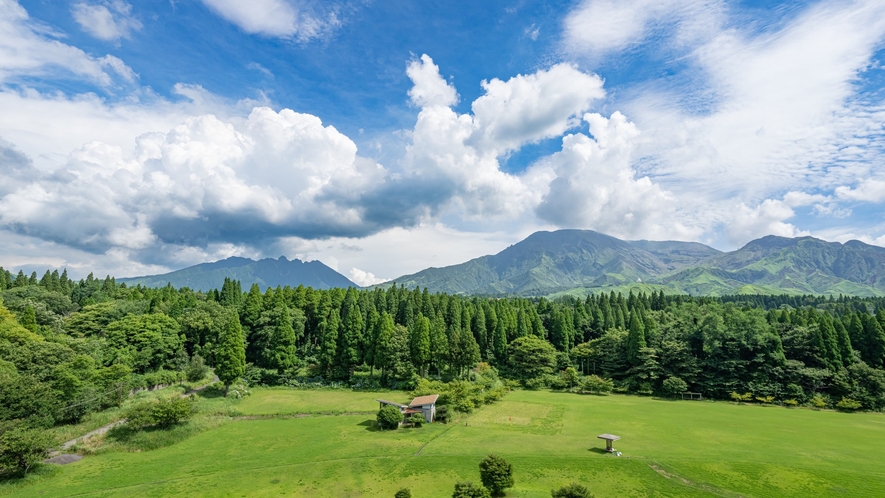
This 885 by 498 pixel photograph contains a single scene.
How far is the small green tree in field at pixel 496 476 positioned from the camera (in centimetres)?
2178

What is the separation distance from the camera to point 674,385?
53250 mm

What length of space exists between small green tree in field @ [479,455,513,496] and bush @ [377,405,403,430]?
15.2 metres

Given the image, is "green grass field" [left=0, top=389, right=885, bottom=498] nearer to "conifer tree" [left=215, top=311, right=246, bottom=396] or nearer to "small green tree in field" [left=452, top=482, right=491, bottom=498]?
"small green tree in field" [left=452, top=482, right=491, bottom=498]

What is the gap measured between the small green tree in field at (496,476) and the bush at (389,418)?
1521 centimetres

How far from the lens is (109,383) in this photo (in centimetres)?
4016

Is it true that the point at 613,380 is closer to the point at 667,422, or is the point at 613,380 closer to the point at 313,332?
the point at 667,422

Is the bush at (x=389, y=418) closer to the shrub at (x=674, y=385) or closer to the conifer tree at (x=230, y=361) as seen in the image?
the conifer tree at (x=230, y=361)

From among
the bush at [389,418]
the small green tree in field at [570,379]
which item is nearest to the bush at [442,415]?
the bush at [389,418]

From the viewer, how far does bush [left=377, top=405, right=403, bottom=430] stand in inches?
1407

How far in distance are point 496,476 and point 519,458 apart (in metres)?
6.83

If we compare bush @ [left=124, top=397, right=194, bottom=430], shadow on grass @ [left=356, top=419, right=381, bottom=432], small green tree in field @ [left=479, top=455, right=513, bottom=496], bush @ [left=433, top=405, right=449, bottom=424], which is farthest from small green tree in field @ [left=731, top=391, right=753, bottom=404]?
bush @ [left=124, top=397, right=194, bottom=430]

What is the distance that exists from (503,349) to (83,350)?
5633 cm

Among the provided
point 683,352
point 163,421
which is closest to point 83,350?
point 163,421

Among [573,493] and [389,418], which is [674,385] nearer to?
[389,418]
